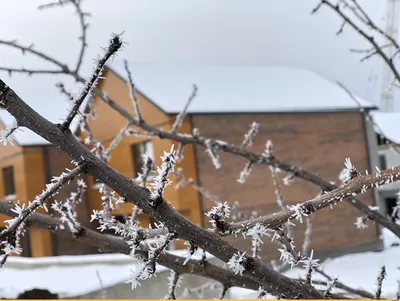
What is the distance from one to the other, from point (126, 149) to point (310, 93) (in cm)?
227

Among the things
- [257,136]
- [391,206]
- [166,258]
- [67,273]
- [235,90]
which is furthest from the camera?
[235,90]

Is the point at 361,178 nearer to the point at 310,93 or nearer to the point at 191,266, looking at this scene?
the point at 191,266

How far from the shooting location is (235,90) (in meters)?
5.22

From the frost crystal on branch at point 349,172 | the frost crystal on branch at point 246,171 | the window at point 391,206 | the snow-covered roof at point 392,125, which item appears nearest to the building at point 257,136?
the window at point 391,206

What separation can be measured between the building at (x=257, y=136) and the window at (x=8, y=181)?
35 millimetres

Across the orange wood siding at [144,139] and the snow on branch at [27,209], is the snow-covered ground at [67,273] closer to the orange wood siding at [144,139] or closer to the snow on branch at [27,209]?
the snow on branch at [27,209]

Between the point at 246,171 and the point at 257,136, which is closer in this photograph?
the point at 246,171

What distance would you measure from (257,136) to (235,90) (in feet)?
1.90

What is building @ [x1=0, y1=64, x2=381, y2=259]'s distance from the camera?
445cm

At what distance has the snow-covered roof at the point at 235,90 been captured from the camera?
15.9 feet

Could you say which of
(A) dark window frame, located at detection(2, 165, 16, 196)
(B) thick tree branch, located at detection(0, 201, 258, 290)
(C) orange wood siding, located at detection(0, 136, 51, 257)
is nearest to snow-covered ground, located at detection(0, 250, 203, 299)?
(B) thick tree branch, located at detection(0, 201, 258, 290)

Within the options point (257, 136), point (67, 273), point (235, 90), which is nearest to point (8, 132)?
point (67, 273)

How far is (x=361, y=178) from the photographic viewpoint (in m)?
0.38

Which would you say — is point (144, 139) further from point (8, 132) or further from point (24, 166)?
point (8, 132)
